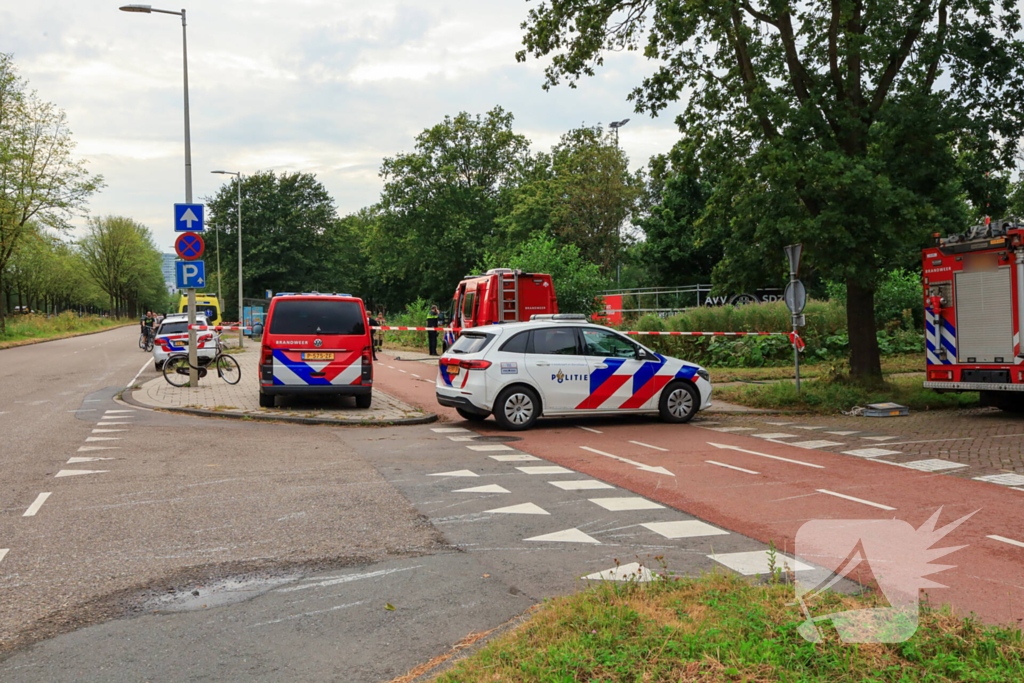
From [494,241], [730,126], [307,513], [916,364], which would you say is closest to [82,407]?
[307,513]

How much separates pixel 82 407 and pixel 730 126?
13225mm

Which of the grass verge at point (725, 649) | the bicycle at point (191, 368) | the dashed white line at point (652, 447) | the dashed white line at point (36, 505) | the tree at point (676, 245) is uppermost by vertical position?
the tree at point (676, 245)

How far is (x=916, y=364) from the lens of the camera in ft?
68.6

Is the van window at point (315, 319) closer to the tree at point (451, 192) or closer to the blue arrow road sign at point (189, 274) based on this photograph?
the blue arrow road sign at point (189, 274)

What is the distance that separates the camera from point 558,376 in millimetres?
12609

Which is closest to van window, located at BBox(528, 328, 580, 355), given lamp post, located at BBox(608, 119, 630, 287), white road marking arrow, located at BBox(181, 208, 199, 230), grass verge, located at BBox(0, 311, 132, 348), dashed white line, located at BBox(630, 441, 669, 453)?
dashed white line, located at BBox(630, 441, 669, 453)

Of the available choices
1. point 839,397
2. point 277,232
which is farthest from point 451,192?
point 839,397

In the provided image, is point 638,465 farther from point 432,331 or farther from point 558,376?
point 432,331

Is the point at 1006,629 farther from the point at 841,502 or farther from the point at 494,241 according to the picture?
the point at 494,241

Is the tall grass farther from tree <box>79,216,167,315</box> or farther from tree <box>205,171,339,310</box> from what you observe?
tree <box>79,216,167,315</box>

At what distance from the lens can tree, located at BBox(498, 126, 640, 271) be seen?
148ft

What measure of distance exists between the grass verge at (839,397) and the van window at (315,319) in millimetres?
7288

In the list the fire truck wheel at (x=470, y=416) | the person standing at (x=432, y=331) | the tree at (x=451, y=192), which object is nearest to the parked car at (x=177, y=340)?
the person standing at (x=432, y=331)

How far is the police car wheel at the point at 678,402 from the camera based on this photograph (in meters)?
13.2
